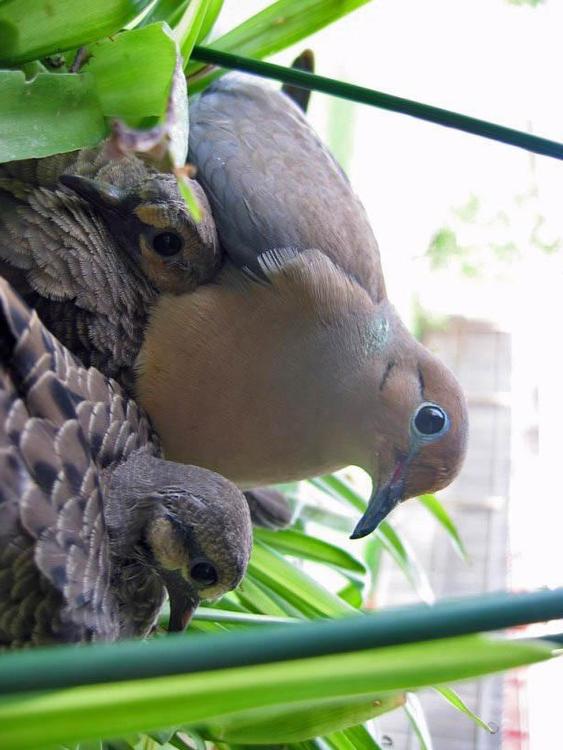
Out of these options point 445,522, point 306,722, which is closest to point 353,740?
point 306,722

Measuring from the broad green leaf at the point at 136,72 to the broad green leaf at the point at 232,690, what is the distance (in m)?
0.30

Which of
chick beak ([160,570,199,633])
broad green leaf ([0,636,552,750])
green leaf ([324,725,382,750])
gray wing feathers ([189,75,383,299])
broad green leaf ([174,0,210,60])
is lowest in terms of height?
green leaf ([324,725,382,750])

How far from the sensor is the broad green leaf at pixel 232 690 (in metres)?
0.22

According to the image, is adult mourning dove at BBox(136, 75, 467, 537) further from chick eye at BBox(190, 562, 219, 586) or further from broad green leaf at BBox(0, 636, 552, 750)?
broad green leaf at BBox(0, 636, 552, 750)

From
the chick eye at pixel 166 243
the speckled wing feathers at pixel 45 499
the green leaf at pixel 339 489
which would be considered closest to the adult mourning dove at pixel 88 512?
the speckled wing feathers at pixel 45 499

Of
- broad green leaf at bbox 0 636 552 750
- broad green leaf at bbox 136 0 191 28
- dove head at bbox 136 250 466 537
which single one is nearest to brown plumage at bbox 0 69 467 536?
dove head at bbox 136 250 466 537

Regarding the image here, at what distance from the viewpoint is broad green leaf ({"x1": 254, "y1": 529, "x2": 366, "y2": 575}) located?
0.83 meters

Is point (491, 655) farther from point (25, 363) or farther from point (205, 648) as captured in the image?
point (25, 363)

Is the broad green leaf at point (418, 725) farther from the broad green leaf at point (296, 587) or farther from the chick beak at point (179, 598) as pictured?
the chick beak at point (179, 598)

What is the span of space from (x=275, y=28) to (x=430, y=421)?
0.33m

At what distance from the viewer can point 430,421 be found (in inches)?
28.7

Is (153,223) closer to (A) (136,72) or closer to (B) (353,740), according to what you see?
(A) (136,72)

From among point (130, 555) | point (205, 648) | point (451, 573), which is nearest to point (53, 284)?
point (130, 555)

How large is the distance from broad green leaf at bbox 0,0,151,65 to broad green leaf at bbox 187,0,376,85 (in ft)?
0.50
